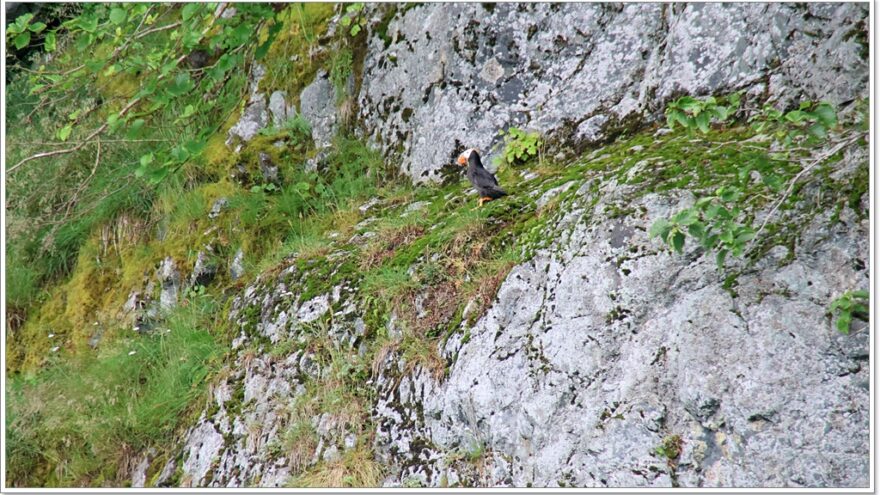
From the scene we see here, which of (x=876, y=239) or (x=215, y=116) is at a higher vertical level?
(x=215, y=116)

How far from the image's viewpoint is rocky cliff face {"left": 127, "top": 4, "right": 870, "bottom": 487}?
322cm

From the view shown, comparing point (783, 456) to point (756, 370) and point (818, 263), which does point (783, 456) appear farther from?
point (818, 263)

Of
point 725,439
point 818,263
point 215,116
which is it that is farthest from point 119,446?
point 818,263

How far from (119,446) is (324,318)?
76.9 inches

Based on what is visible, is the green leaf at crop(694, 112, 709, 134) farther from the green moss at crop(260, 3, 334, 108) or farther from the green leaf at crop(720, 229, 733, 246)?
the green moss at crop(260, 3, 334, 108)

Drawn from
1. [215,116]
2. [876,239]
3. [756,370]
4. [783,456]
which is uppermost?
[215,116]

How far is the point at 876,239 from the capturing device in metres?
3.29

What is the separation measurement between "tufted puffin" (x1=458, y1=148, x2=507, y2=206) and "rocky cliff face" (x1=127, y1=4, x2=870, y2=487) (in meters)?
0.23

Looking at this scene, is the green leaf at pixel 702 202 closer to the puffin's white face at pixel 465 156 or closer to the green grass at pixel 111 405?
the puffin's white face at pixel 465 156

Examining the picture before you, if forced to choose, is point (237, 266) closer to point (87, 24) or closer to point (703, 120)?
point (87, 24)

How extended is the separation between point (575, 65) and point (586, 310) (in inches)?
105

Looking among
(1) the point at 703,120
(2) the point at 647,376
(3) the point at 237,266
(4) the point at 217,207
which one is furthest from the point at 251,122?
(1) the point at 703,120

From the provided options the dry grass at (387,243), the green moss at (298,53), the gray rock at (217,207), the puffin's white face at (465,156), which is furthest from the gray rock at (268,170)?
the puffin's white face at (465,156)

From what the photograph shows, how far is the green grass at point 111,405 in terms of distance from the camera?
5.43 metres
